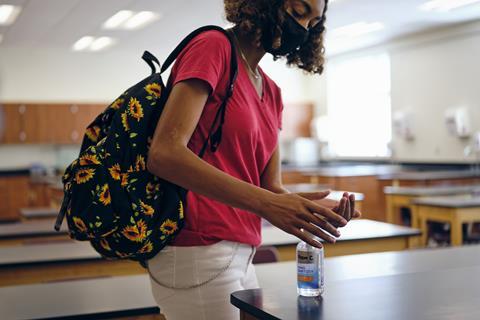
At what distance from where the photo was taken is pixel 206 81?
1314 mm

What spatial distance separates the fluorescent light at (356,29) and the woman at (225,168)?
7.41 m

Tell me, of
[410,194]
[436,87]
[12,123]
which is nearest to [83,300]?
[410,194]

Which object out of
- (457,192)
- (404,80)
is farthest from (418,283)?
(404,80)

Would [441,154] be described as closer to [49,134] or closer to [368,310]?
[49,134]

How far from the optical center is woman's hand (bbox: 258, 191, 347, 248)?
1.24m

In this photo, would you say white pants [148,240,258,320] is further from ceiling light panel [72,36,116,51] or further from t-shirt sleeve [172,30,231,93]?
ceiling light panel [72,36,116,51]

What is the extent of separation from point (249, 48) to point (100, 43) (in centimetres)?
901

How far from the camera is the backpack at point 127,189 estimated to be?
1301 millimetres

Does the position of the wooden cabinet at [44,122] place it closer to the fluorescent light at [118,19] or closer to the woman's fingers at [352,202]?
the fluorescent light at [118,19]

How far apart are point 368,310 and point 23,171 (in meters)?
9.87

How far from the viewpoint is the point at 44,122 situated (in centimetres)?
1042

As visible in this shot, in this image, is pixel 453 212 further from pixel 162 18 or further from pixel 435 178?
pixel 162 18

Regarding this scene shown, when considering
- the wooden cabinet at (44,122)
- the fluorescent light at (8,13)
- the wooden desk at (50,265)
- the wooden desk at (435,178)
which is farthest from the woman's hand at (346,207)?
the wooden cabinet at (44,122)

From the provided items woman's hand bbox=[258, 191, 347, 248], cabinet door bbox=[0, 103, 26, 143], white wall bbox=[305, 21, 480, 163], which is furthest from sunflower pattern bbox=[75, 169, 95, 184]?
cabinet door bbox=[0, 103, 26, 143]
